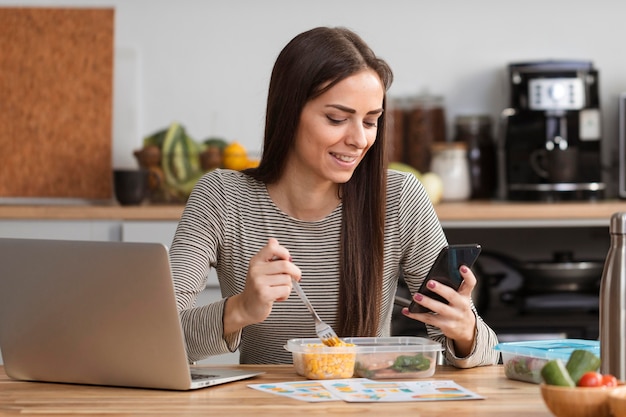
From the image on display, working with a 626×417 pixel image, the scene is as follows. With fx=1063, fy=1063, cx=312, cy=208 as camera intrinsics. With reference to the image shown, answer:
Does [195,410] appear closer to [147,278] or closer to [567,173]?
[147,278]

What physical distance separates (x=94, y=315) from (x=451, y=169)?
7.05 ft

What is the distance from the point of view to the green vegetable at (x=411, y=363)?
1554 mm

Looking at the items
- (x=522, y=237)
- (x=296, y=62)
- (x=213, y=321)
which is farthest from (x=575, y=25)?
(x=213, y=321)

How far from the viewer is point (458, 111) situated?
368cm

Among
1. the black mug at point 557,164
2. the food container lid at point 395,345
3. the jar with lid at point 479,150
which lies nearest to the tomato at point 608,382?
the food container lid at point 395,345

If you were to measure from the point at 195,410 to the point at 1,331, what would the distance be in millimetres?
396

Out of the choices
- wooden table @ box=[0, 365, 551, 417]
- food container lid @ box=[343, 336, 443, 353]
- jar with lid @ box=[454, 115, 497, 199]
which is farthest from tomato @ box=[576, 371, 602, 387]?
jar with lid @ box=[454, 115, 497, 199]

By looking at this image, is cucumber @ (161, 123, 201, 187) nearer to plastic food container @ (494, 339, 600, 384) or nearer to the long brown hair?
the long brown hair

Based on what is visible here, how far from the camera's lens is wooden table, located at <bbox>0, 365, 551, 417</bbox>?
4.37 ft

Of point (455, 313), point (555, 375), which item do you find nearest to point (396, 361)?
point (455, 313)

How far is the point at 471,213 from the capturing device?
10.3 feet

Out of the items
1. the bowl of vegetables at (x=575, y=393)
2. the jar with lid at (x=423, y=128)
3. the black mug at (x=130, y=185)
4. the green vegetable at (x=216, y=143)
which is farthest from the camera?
the jar with lid at (x=423, y=128)

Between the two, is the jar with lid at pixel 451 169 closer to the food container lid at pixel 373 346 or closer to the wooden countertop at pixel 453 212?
the wooden countertop at pixel 453 212

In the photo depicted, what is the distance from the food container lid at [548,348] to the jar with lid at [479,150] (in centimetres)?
197
